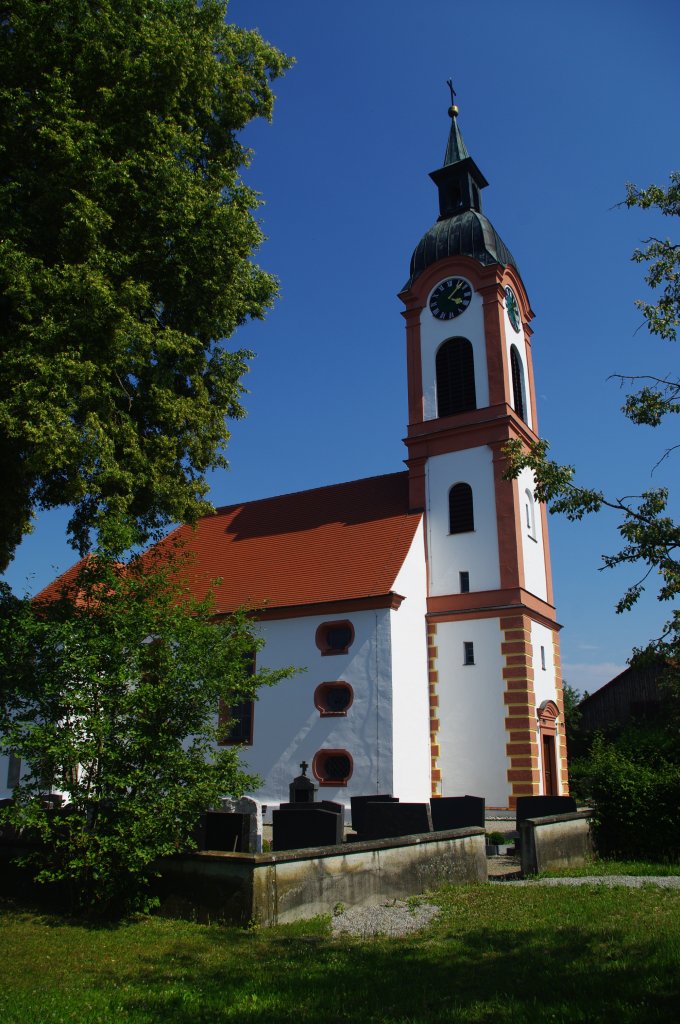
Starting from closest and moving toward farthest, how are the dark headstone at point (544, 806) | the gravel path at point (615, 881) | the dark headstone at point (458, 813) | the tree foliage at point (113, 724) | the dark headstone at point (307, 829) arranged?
the tree foliage at point (113, 724), the gravel path at point (615, 881), the dark headstone at point (307, 829), the dark headstone at point (544, 806), the dark headstone at point (458, 813)

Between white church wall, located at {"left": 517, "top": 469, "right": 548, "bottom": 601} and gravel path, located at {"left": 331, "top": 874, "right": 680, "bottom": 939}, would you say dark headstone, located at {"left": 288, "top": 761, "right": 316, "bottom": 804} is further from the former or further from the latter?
gravel path, located at {"left": 331, "top": 874, "right": 680, "bottom": 939}

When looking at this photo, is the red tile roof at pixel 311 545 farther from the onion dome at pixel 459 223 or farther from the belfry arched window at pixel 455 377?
the onion dome at pixel 459 223

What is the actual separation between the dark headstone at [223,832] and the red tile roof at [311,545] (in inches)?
495

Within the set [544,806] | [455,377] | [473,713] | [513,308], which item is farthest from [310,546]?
[544,806]

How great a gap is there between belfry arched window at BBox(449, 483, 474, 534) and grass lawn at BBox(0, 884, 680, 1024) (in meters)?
15.9

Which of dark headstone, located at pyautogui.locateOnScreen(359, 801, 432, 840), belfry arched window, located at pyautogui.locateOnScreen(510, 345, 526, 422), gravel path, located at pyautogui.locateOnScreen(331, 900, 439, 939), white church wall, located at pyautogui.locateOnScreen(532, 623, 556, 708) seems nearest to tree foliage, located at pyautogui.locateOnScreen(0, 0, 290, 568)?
gravel path, located at pyautogui.locateOnScreen(331, 900, 439, 939)

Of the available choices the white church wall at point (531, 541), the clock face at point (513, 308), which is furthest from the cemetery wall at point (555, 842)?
the clock face at point (513, 308)

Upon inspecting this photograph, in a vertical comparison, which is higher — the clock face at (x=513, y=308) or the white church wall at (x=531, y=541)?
the clock face at (x=513, y=308)

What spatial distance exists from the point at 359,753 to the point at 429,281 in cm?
1573

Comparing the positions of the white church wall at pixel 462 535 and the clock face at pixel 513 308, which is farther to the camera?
the clock face at pixel 513 308

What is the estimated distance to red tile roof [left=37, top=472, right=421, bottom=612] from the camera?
79.7 feet

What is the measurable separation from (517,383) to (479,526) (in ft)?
19.3

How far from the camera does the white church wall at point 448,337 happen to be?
25795 mm

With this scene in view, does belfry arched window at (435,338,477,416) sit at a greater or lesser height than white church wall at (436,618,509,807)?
greater
